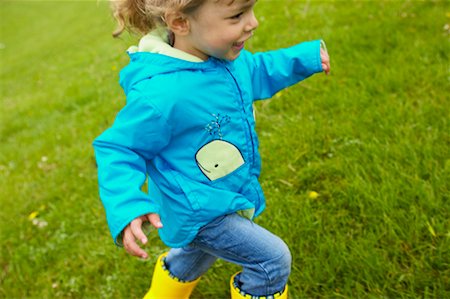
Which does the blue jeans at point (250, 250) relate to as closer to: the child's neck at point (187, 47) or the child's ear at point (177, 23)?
the child's neck at point (187, 47)

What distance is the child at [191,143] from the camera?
1905mm

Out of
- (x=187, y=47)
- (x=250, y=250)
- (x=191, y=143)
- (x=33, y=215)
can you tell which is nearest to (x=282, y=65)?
(x=187, y=47)

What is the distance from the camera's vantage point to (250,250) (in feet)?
6.93

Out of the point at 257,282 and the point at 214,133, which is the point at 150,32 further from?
the point at 257,282

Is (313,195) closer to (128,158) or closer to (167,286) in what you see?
(167,286)

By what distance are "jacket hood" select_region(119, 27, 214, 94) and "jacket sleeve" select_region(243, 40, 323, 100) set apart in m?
0.47

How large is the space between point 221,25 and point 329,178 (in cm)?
178

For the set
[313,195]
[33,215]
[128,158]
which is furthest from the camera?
[33,215]

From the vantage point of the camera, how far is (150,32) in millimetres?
2230

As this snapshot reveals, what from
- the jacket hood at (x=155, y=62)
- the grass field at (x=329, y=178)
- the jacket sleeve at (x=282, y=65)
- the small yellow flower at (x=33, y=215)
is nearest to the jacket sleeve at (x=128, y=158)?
the jacket hood at (x=155, y=62)

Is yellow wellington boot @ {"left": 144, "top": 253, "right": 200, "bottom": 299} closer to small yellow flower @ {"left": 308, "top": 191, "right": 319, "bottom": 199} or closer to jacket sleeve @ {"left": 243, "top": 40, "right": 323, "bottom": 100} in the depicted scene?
small yellow flower @ {"left": 308, "top": 191, "right": 319, "bottom": 199}

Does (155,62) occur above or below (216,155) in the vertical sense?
above

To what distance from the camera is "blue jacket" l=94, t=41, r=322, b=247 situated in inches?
74.4

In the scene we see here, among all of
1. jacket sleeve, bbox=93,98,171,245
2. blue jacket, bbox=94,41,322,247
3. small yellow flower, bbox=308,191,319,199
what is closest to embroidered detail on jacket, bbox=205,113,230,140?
blue jacket, bbox=94,41,322,247
